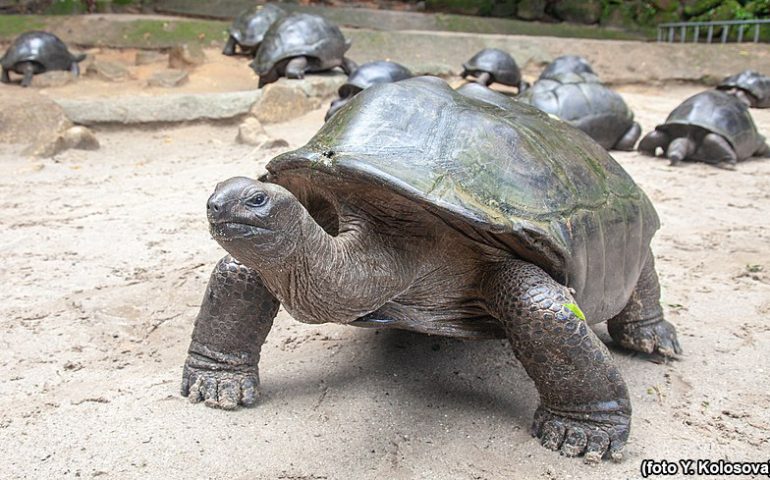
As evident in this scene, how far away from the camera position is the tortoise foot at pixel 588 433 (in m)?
2.31

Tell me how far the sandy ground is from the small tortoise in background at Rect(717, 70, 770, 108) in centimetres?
643

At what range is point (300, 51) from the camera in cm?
1016

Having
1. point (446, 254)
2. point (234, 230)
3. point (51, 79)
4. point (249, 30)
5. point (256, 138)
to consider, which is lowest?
point (51, 79)

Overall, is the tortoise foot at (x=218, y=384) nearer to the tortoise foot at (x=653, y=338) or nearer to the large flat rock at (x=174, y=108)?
the tortoise foot at (x=653, y=338)

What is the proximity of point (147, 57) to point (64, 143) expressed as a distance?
16.9 ft

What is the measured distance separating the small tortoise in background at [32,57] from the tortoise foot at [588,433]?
10.2m

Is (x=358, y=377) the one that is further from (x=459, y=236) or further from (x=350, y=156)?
(x=350, y=156)

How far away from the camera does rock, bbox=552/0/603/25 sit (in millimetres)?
17719

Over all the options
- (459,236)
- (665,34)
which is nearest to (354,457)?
(459,236)

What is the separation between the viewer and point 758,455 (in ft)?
7.53

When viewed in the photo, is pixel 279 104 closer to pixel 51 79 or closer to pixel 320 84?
pixel 320 84

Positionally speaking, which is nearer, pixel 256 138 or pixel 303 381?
pixel 303 381

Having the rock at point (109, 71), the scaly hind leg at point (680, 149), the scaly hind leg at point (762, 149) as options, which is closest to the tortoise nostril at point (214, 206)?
the scaly hind leg at point (680, 149)

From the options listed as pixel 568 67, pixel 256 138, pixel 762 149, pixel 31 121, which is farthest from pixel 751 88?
pixel 31 121
